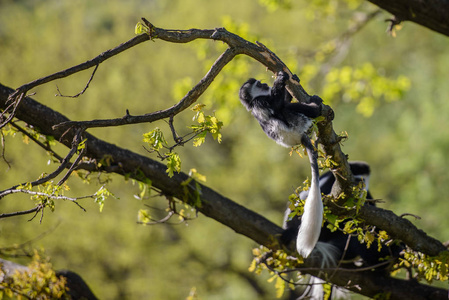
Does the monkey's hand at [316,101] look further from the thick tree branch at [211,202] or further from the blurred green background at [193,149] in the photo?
the blurred green background at [193,149]

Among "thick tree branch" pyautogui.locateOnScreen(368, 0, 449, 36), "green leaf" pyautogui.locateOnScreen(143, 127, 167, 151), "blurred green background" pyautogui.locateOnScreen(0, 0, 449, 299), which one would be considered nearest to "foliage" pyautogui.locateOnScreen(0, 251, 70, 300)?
"green leaf" pyautogui.locateOnScreen(143, 127, 167, 151)

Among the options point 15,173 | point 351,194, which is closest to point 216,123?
point 351,194

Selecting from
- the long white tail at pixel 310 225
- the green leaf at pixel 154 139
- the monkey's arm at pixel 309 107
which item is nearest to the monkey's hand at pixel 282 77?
the monkey's arm at pixel 309 107

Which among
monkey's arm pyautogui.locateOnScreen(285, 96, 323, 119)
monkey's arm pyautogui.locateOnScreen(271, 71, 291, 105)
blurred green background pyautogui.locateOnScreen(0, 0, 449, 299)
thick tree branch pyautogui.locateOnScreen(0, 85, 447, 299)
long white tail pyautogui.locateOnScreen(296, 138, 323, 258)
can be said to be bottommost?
long white tail pyautogui.locateOnScreen(296, 138, 323, 258)

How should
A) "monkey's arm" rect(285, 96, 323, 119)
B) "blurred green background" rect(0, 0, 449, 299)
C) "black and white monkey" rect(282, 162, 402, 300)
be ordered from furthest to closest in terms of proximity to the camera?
"blurred green background" rect(0, 0, 449, 299) → "black and white monkey" rect(282, 162, 402, 300) → "monkey's arm" rect(285, 96, 323, 119)

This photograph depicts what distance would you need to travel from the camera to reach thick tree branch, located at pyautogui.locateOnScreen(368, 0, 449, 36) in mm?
3504

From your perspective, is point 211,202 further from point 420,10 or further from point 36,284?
point 420,10

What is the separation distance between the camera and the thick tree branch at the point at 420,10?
3504mm

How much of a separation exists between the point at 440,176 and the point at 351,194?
9266 mm

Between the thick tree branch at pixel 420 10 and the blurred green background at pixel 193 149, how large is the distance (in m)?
6.41

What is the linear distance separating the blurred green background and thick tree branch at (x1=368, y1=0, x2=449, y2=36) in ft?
21.0

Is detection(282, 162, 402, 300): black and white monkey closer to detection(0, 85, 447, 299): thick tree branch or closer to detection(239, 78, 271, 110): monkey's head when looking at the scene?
detection(0, 85, 447, 299): thick tree branch

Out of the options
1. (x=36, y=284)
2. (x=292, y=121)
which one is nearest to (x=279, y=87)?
(x=292, y=121)

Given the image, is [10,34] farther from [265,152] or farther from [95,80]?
[265,152]
